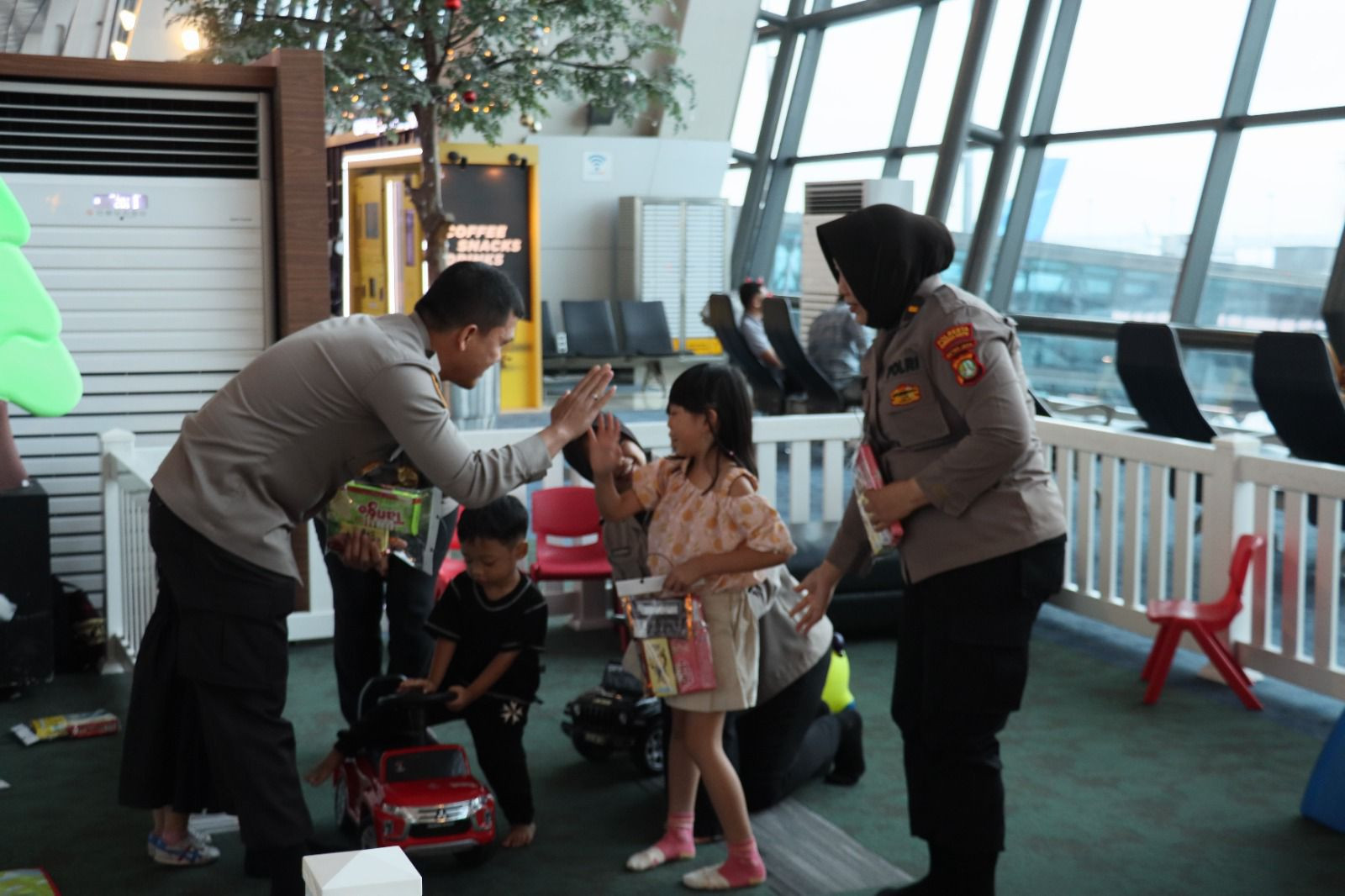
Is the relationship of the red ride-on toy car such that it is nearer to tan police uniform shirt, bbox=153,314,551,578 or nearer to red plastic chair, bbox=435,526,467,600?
tan police uniform shirt, bbox=153,314,551,578

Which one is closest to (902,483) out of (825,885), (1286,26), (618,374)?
(825,885)

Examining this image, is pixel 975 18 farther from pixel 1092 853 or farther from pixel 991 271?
pixel 1092 853

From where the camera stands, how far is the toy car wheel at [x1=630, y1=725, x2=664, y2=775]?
370 centimetres

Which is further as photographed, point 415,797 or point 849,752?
point 849,752

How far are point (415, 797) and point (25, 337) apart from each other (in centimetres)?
154

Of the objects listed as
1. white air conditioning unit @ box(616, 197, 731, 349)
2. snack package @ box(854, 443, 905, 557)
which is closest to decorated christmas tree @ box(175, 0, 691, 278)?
white air conditioning unit @ box(616, 197, 731, 349)

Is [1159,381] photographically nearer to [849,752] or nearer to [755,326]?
[849,752]

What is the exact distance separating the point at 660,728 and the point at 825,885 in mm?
795

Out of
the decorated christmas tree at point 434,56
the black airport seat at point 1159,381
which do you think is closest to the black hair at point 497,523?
the black airport seat at point 1159,381

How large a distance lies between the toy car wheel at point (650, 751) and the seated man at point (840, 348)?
5.65 metres

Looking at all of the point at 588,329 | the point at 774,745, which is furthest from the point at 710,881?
the point at 588,329

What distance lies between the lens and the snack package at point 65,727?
4.07m

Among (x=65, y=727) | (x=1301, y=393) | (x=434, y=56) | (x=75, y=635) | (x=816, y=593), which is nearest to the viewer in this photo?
(x=816, y=593)

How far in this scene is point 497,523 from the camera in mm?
3244
